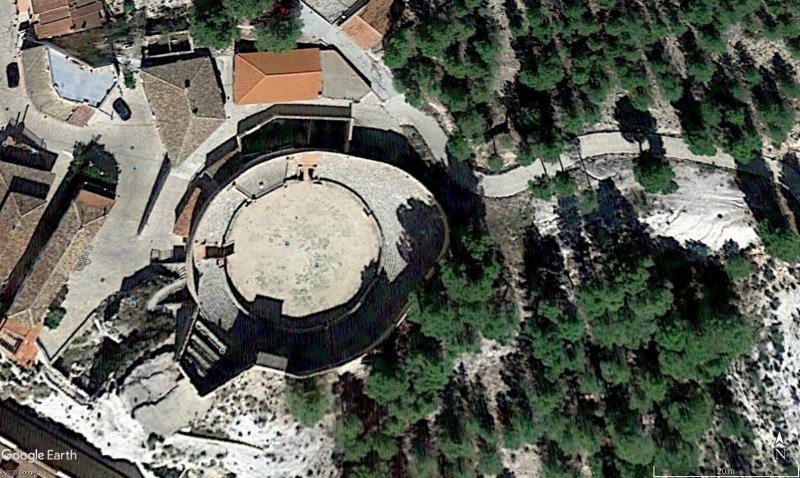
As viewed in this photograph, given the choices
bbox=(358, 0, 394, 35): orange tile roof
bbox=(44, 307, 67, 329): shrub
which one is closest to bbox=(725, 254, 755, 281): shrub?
bbox=(358, 0, 394, 35): orange tile roof

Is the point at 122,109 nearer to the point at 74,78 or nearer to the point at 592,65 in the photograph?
the point at 74,78

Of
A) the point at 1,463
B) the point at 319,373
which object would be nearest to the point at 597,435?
the point at 319,373

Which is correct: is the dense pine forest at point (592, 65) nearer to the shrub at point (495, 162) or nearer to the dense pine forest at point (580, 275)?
the dense pine forest at point (580, 275)

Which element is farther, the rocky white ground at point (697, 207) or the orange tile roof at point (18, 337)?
the rocky white ground at point (697, 207)

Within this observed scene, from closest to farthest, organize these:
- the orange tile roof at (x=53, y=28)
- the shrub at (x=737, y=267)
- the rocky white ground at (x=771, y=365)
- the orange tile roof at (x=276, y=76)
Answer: the rocky white ground at (x=771, y=365) < the shrub at (x=737, y=267) < the orange tile roof at (x=276, y=76) < the orange tile roof at (x=53, y=28)

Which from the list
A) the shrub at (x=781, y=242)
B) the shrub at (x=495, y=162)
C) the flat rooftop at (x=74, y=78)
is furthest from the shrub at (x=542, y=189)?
the flat rooftop at (x=74, y=78)

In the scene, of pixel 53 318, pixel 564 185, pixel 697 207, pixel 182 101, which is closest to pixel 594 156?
pixel 564 185

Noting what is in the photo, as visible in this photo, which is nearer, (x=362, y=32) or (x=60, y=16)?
(x=60, y=16)
